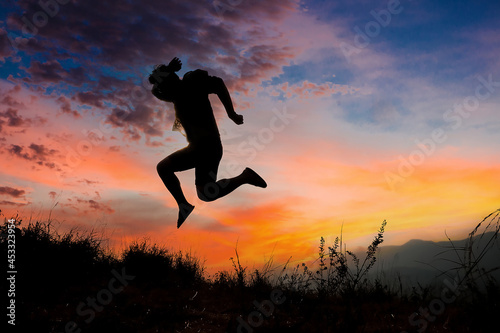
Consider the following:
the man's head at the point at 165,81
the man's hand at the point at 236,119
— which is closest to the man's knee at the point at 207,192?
the man's hand at the point at 236,119

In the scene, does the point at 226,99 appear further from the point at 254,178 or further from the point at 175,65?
the point at 254,178

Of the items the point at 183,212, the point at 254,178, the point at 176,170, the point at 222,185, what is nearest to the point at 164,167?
the point at 176,170

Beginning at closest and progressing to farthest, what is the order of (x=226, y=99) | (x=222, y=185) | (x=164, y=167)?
(x=164, y=167) → (x=226, y=99) → (x=222, y=185)

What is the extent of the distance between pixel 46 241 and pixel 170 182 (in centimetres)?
386

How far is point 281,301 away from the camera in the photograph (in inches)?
193

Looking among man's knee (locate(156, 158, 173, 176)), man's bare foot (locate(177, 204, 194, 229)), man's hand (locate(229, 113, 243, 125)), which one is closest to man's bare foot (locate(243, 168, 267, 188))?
man's hand (locate(229, 113, 243, 125))

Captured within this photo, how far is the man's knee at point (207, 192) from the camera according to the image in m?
4.57

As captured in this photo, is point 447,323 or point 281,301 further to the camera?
point 281,301

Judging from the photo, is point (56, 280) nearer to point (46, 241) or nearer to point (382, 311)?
point (46, 241)

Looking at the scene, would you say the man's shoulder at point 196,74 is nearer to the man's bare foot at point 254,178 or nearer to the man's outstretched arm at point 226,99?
the man's outstretched arm at point 226,99

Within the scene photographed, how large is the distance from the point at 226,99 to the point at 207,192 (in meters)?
1.27

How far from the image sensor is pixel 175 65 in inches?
184

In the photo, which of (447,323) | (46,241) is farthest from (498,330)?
(46,241)

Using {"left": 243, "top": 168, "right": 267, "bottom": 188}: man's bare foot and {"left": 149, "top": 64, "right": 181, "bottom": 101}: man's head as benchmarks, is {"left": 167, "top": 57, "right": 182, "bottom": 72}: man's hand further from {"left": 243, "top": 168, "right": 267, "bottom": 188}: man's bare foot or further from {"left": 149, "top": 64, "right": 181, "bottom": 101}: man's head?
{"left": 243, "top": 168, "right": 267, "bottom": 188}: man's bare foot
